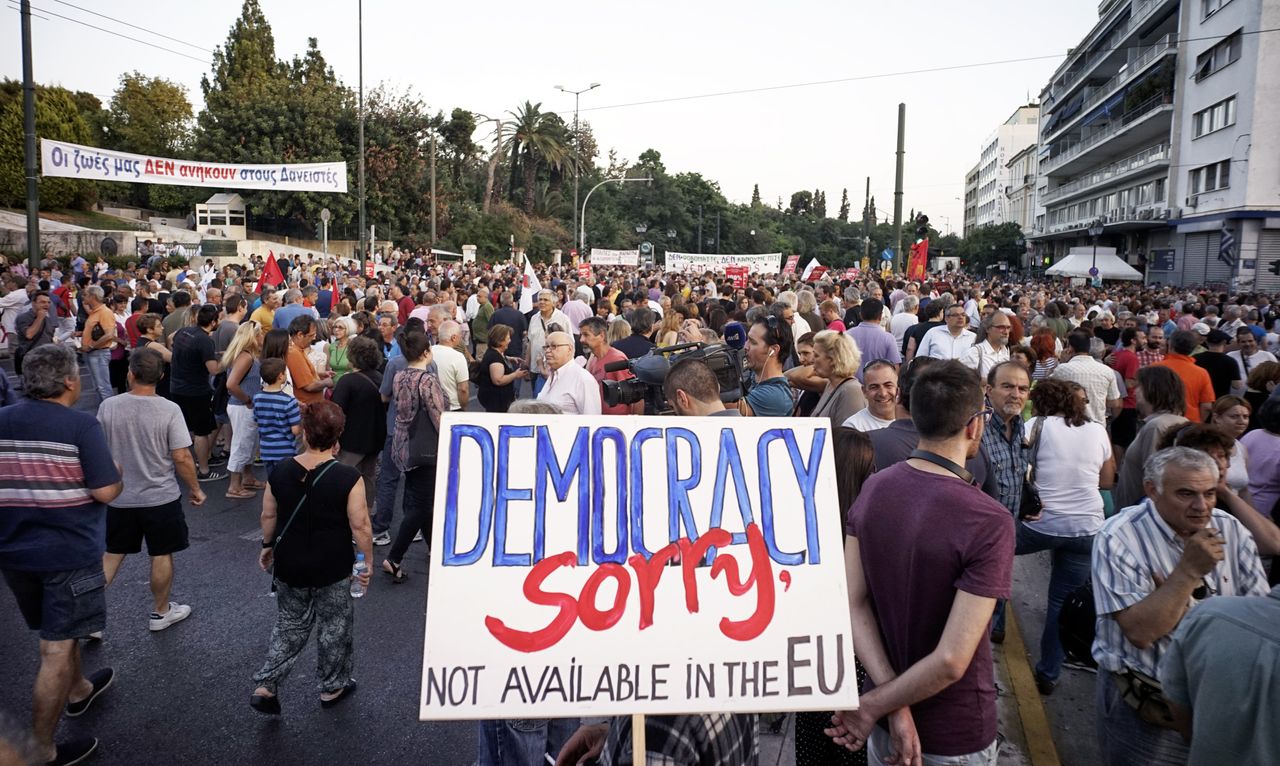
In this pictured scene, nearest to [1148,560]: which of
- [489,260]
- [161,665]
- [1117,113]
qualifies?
[161,665]

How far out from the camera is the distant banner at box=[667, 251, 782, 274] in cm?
2828

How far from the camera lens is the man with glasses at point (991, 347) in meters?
8.30

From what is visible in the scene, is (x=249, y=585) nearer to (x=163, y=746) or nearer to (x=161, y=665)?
(x=161, y=665)

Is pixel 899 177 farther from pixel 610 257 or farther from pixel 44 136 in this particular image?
pixel 44 136

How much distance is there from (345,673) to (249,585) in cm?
193

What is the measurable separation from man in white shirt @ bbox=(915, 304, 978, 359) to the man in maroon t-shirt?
240 inches

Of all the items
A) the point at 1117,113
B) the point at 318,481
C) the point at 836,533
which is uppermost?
the point at 1117,113

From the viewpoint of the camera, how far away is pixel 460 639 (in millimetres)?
2248

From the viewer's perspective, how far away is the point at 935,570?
2.44m

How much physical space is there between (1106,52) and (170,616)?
65.7 meters

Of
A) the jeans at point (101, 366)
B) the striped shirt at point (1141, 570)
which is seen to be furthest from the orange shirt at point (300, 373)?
the striped shirt at point (1141, 570)

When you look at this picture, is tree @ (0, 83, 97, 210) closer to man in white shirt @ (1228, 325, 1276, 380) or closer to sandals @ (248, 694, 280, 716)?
sandals @ (248, 694, 280, 716)

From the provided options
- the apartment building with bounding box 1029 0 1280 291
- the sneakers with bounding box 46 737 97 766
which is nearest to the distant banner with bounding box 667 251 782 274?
the apartment building with bounding box 1029 0 1280 291

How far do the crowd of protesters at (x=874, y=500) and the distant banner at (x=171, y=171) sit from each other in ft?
50.7
